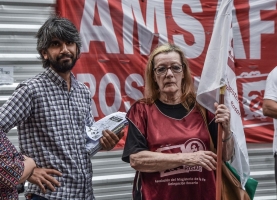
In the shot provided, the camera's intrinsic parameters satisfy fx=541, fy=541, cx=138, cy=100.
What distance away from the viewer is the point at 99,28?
486cm

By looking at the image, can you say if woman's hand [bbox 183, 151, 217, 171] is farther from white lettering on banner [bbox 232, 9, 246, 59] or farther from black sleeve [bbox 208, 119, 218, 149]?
white lettering on banner [bbox 232, 9, 246, 59]

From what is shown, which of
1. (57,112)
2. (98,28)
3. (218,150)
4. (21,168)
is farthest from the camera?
(98,28)

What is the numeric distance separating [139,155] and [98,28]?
201cm

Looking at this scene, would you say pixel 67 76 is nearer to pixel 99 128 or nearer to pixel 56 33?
pixel 56 33

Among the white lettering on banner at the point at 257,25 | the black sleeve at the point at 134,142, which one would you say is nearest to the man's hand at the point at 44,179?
the black sleeve at the point at 134,142

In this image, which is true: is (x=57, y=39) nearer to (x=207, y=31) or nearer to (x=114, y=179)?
(x=114, y=179)

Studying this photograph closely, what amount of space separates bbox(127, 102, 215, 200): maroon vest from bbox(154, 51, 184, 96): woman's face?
165 mm

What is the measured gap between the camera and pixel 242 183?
3.30 metres

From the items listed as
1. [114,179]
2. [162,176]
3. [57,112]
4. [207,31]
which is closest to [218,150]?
[162,176]

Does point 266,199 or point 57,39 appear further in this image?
point 266,199

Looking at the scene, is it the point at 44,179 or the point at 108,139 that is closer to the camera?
the point at 44,179

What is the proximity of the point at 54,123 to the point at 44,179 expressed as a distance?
0.34 m

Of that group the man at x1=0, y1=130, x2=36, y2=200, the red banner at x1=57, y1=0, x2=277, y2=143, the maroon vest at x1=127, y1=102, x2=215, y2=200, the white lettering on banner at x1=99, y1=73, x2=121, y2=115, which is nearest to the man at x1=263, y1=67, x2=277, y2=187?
the red banner at x1=57, y1=0, x2=277, y2=143

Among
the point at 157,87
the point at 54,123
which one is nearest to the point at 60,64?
the point at 54,123
